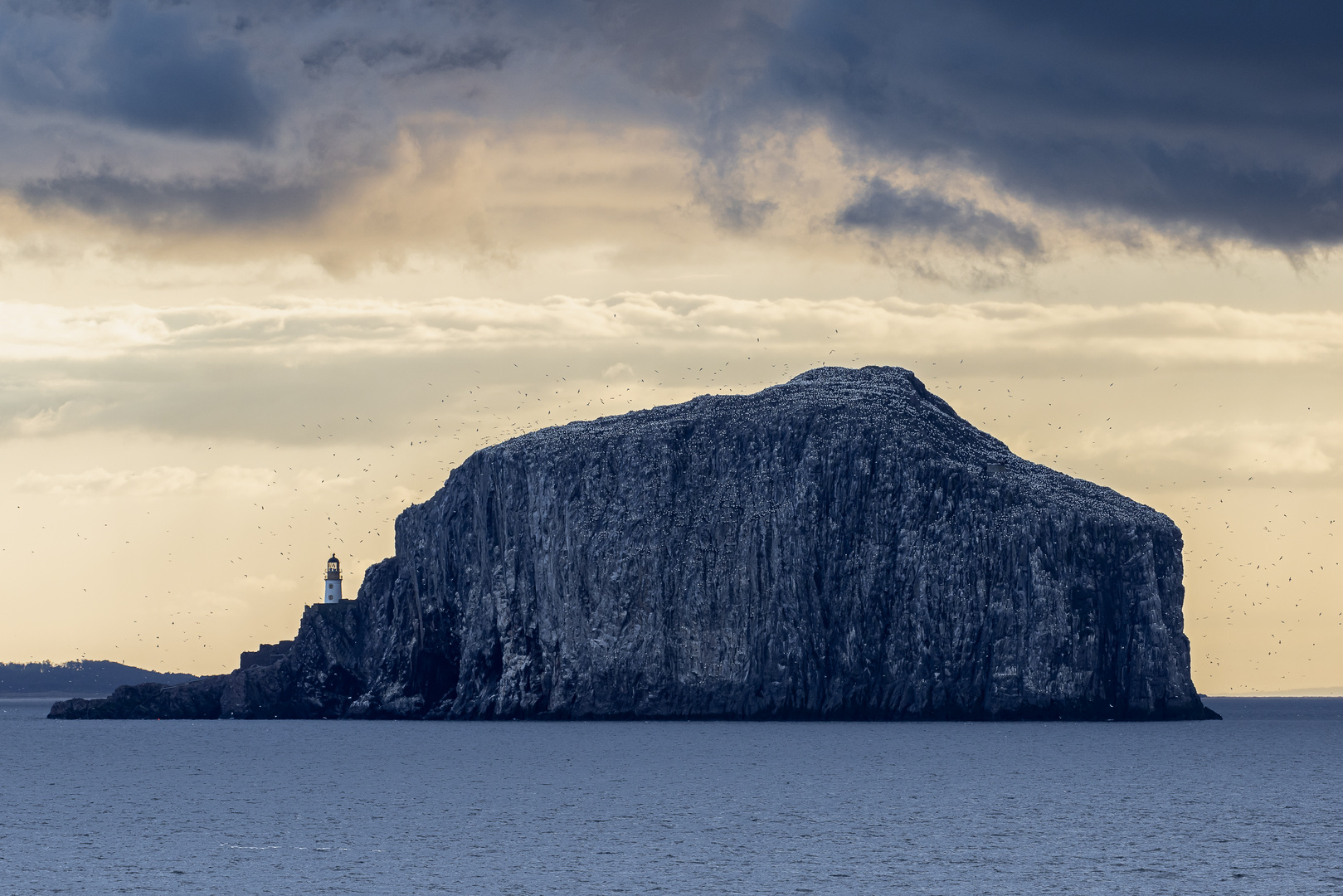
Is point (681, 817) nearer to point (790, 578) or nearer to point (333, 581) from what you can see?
point (790, 578)

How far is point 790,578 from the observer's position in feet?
414

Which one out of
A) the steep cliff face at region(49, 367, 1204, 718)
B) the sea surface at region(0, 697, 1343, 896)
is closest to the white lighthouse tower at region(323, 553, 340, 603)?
the steep cliff face at region(49, 367, 1204, 718)

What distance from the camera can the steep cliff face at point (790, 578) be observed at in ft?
399

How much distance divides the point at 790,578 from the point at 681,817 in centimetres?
7219

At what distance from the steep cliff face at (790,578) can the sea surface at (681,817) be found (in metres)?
17.5

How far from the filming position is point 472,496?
142 m

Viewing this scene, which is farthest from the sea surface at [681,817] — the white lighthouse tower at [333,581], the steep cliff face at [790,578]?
the white lighthouse tower at [333,581]

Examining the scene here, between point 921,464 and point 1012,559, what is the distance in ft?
35.5

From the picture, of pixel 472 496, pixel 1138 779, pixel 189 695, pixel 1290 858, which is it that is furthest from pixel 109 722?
pixel 1290 858

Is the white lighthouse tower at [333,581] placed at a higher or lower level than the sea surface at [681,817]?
higher

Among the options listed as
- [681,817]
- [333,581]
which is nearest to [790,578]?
[333,581]

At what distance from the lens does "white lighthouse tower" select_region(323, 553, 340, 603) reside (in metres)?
159

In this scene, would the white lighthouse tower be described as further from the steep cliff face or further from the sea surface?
the sea surface

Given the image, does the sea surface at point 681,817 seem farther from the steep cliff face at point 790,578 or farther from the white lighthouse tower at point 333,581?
the white lighthouse tower at point 333,581
